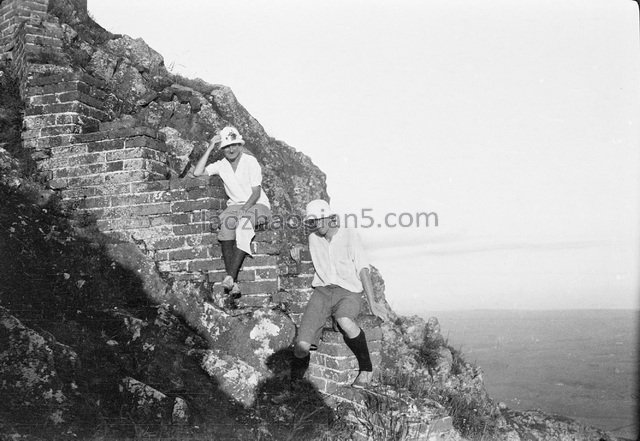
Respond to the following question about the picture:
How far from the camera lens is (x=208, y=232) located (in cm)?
579

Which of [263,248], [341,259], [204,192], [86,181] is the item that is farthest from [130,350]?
[86,181]

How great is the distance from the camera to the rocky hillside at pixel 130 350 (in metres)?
3.70

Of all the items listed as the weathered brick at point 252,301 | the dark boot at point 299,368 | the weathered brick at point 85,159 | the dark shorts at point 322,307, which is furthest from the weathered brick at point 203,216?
the dark boot at point 299,368

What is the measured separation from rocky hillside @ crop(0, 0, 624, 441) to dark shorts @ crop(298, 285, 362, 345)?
47 centimetres

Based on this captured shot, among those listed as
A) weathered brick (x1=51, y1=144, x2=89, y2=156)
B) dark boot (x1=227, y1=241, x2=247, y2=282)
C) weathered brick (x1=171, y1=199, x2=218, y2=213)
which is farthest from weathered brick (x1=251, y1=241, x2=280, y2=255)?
weathered brick (x1=51, y1=144, x2=89, y2=156)

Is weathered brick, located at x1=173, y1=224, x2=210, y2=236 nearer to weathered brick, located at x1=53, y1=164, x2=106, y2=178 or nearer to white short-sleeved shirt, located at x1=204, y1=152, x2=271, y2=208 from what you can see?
white short-sleeved shirt, located at x1=204, y1=152, x2=271, y2=208

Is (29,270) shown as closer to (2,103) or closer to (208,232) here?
(208,232)

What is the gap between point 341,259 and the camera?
4.83 m

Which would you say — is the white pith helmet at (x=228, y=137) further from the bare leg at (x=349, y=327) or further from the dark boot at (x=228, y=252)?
the bare leg at (x=349, y=327)

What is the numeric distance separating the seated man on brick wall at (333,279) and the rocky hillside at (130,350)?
413 millimetres

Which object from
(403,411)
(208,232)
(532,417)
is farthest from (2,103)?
(532,417)

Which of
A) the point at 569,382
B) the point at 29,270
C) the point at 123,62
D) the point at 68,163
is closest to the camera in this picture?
the point at 29,270

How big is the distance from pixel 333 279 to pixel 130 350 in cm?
Answer: 205

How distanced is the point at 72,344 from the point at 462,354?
7.62 metres
